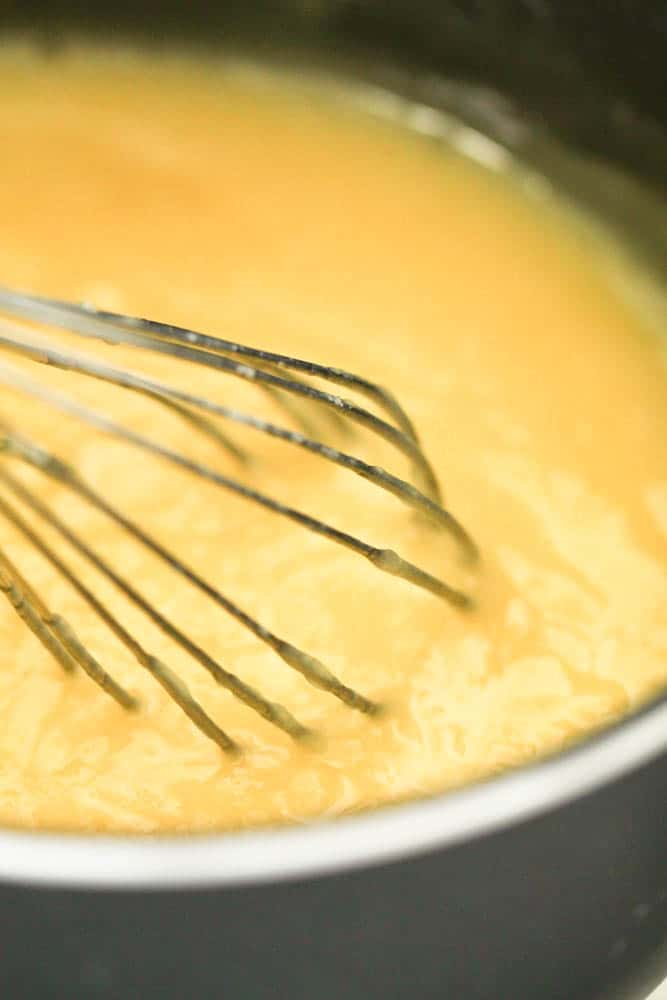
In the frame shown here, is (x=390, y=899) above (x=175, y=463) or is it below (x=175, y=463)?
below

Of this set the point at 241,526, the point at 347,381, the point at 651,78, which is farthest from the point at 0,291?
the point at 651,78

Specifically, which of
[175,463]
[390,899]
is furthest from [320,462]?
[390,899]

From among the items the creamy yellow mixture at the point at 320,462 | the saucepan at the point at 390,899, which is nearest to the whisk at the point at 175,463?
the creamy yellow mixture at the point at 320,462

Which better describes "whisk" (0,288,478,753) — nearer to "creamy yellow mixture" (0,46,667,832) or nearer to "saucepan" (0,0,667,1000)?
"creamy yellow mixture" (0,46,667,832)

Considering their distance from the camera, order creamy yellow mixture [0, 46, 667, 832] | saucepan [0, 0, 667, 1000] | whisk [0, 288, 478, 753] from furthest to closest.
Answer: creamy yellow mixture [0, 46, 667, 832] < whisk [0, 288, 478, 753] < saucepan [0, 0, 667, 1000]

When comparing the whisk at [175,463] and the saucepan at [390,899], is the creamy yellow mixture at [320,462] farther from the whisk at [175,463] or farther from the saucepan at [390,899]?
the saucepan at [390,899]

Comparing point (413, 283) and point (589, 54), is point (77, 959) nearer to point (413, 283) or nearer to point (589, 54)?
point (413, 283)

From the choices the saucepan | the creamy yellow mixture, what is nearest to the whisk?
the creamy yellow mixture

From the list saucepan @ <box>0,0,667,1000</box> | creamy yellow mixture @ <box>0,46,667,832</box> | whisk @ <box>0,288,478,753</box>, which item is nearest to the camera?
saucepan @ <box>0,0,667,1000</box>

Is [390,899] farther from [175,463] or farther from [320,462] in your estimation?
[320,462]
